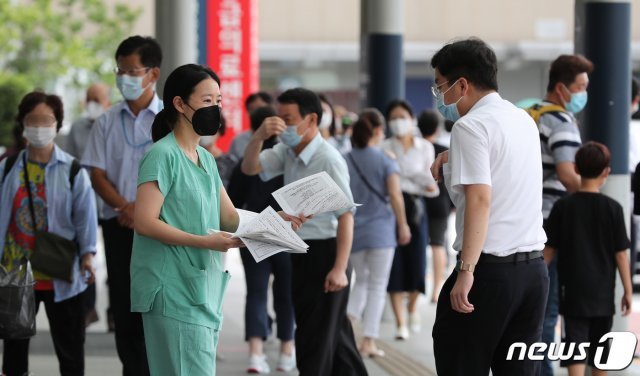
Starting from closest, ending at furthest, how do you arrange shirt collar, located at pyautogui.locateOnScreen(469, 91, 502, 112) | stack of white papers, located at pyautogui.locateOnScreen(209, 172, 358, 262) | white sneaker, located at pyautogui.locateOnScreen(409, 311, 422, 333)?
stack of white papers, located at pyautogui.locateOnScreen(209, 172, 358, 262) → shirt collar, located at pyautogui.locateOnScreen(469, 91, 502, 112) → white sneaker, located at pyautogui.locateOnScreen(409, 311, 422, 333)

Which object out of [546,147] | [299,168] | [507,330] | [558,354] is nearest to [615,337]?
[558,354]

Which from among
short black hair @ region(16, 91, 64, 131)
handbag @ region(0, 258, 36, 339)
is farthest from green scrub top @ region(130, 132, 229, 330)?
short black hair @ region(16, 91, 64, 131)

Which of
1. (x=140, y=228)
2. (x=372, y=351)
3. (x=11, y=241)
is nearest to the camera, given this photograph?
(x=140, y=228)

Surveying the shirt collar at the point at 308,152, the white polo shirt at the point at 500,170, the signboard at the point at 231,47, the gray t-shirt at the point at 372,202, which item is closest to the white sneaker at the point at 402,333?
the gray t-shirt at the point at 372,202

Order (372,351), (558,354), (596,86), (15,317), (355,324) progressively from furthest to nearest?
1. (355,324)
2. (372,351)
3. (596,86)
4. (558,354)
5. (15,317)

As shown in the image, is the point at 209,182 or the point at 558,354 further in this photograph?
the point at 558,354

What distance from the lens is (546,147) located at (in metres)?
7.82

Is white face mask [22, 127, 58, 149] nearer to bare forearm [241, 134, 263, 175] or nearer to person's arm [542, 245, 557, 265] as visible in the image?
bare forearm [241, 134, 263, 175]

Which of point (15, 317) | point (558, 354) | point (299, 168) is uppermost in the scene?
point (299, 168)

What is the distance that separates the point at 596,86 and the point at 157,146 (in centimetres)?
418

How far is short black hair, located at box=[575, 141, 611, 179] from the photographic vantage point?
7.42 meters

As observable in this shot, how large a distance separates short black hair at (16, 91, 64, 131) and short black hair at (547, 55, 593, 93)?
10.1 feet

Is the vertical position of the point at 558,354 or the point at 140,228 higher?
the point at 140,228

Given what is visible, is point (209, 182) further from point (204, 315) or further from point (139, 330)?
point (139, 330)
